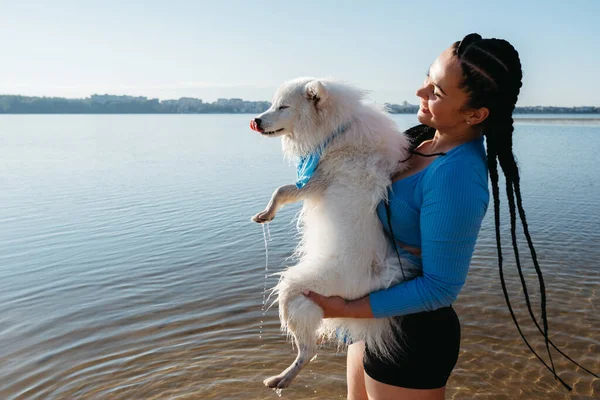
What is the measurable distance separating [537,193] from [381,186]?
1281 cm

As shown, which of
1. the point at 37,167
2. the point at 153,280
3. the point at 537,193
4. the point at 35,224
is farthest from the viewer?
the point at 37,167

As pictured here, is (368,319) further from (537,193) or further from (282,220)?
(537,193)

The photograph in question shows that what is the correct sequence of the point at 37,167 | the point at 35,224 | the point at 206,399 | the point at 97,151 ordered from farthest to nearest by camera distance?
the point at 97,151
the point at 37,167
the point at 35,224
the point at 206,399

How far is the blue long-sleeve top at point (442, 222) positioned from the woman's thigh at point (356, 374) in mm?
534

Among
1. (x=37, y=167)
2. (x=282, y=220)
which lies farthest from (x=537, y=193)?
(x=37, y=167)

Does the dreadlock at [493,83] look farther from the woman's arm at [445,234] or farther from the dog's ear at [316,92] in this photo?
the dog's ear at [316,92]

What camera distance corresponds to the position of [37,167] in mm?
18734

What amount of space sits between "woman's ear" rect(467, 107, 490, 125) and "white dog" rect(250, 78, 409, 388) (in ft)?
1.40

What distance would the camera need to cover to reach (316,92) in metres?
2.53

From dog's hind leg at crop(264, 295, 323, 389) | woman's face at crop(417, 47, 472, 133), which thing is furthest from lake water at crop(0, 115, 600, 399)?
woman's face at crop(417, 47, 472, 133)

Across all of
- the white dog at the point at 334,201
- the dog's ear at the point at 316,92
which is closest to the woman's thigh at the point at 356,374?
the white dog at the point at 334,201

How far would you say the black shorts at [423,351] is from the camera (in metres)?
2.04

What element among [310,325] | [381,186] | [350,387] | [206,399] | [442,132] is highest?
[442,132]

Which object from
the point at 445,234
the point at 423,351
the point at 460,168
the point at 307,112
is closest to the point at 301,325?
the point at 423,351
